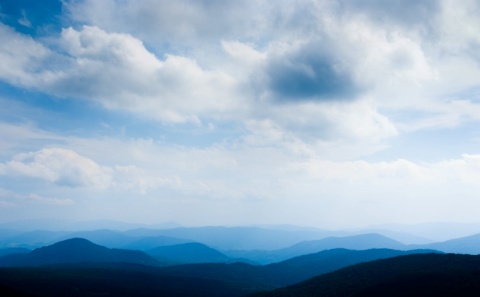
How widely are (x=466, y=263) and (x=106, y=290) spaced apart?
6704 inches

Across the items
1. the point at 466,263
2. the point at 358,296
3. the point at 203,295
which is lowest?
the point at 203,295

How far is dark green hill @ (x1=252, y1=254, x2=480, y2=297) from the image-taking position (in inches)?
4264

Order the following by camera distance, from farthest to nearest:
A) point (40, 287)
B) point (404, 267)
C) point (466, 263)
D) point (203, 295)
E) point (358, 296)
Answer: point (203, 295) < point (40, 287) < point (404, 267) < point (466, 263) < point (358, 296)

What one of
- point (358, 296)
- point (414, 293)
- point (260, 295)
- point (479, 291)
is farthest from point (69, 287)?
point (479, 291)

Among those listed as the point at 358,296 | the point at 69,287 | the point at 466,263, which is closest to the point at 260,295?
the point at 358,296

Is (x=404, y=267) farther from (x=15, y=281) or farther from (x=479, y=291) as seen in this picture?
(x=15, y=281)

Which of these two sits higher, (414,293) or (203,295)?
(414,293)

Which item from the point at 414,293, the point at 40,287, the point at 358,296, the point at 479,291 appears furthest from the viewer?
the point at 40,287

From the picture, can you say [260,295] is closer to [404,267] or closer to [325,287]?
[325,287]

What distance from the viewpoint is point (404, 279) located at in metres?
127

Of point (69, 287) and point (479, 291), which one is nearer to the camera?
point (479, 291)

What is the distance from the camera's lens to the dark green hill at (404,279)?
10831 centimetres

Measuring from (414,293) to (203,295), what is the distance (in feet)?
399

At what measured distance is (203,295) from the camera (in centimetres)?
19862
